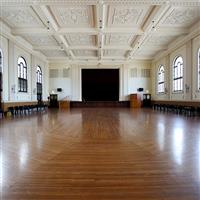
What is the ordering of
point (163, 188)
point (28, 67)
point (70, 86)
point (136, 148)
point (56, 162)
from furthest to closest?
point (70, 86) < point (28, 67) < point (136, 148) < point (56, 162) < point (163, 188)

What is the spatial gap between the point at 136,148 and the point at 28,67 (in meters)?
16.9

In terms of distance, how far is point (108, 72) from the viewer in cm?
2719

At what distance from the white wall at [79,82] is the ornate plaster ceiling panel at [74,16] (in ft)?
42.6

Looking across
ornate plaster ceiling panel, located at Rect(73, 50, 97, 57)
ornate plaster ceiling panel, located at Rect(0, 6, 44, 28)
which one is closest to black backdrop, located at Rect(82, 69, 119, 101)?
ornate plaster ceiling panel, located at Rect(73, 50, 97, 57)

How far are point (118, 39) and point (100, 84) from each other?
1155cm

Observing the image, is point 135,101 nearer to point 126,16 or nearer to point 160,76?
point 160,76

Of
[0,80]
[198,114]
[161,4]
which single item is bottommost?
[198,114]

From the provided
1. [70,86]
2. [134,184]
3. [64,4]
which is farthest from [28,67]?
[134,184]

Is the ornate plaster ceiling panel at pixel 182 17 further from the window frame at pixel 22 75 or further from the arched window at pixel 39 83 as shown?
the arched window at pixel 39 83

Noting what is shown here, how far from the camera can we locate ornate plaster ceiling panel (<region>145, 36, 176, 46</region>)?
16.5 meters

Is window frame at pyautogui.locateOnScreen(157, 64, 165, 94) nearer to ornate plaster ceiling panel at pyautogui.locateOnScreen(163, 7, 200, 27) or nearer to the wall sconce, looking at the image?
the wall sconce

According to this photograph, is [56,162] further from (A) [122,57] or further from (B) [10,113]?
(A) [122,57]

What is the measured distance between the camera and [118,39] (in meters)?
16.9

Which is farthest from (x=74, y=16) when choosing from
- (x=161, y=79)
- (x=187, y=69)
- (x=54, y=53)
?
(x=161, y=79)
